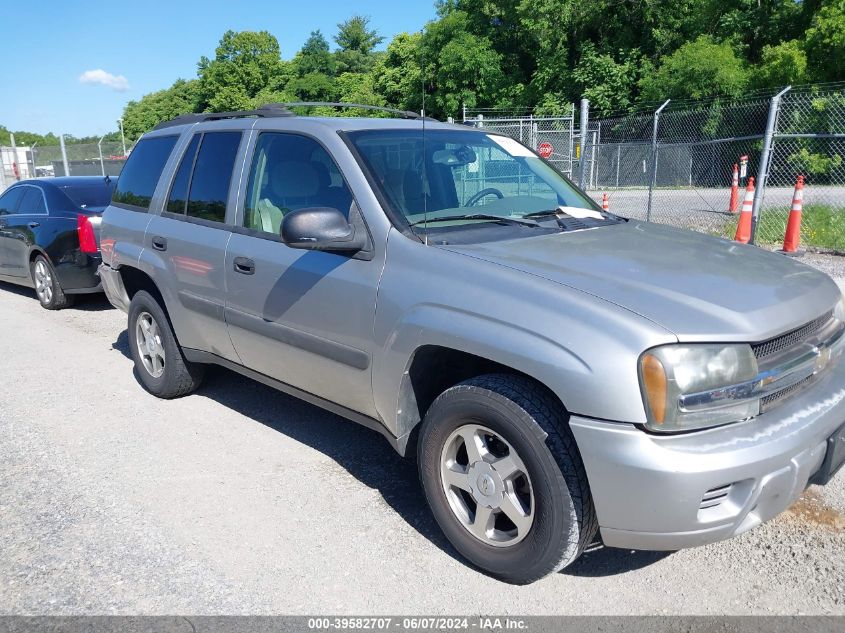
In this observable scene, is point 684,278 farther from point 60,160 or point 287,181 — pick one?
point 60,160

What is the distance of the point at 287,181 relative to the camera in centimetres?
383

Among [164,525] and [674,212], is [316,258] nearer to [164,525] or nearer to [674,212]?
[164,525]

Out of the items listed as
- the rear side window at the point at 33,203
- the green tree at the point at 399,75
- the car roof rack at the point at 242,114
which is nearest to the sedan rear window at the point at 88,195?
the rear side window at the point at 33,203

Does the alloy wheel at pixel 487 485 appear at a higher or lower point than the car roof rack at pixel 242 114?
lower

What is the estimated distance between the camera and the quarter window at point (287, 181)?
11.7 feet

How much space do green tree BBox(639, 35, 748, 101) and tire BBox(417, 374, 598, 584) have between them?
102 feet

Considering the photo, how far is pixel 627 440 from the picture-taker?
236 centimetres

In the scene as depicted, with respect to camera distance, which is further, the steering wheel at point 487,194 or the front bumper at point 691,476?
the steering wheel at point 487,194

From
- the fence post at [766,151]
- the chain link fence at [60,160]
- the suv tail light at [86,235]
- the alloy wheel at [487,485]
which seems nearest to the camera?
the alloy wheel at [487,485]

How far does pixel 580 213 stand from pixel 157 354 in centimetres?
311

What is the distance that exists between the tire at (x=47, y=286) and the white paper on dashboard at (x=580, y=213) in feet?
21.4

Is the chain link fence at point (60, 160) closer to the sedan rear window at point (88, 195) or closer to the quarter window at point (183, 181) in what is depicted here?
the sedan rear window at point (88, 195)

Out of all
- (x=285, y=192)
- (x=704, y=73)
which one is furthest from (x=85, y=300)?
(x=704, y=73)

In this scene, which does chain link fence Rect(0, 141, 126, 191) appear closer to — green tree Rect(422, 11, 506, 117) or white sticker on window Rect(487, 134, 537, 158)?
green tree Rect(422, 11, 506, 117)
